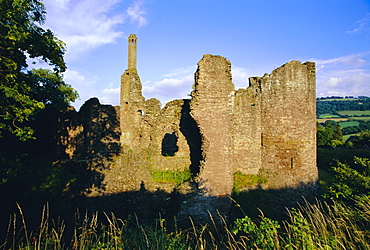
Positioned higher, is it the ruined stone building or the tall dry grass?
the ruined stone building

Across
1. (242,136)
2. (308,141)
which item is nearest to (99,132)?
(242,136)

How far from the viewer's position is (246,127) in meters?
11.3

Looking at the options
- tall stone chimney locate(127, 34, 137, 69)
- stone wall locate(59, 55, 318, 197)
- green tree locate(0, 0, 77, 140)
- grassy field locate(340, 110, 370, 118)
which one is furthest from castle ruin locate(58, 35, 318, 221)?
grassy field locate(340, 110, 370, 118)

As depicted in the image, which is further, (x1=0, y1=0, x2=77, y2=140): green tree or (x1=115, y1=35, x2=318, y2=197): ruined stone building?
(x1=115, y1=35, x2=318, y2=197): ruined stone building

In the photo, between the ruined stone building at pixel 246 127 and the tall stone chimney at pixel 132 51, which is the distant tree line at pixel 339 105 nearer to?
the tall stone chimney at pixel 132 51

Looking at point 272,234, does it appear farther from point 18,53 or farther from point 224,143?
point 18,53

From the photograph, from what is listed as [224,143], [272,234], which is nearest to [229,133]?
[224,143]

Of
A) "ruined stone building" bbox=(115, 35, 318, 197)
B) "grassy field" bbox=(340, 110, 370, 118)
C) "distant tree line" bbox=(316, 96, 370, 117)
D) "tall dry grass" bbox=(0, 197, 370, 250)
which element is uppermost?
"distant tree line" bbox=(316, 96, 370, 117)

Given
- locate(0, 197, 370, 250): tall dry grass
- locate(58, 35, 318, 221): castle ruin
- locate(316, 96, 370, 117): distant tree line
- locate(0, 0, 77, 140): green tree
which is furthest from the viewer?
locate(316, 96, 370, 117): distant tree line

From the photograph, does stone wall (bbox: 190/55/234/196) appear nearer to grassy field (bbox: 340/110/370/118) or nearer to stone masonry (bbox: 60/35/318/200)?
stone masonry (bbox: 60/35/318/200)

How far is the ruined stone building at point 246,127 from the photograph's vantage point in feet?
33.9

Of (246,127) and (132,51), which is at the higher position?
(132,51)

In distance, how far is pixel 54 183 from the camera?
10531mm

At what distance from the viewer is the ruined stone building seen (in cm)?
1033
